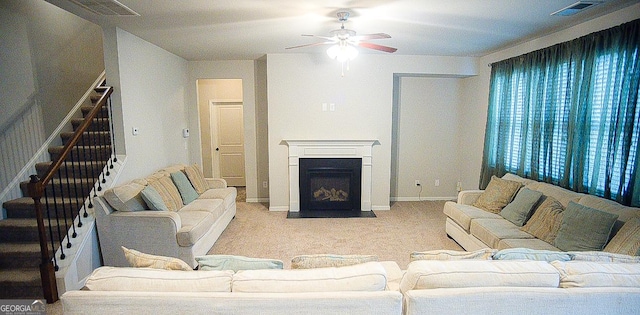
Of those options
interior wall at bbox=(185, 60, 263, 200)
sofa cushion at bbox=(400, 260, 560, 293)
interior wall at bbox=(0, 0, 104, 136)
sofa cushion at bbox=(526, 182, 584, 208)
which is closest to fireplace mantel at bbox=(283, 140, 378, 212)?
interior wall at bbox=(185, 60, 263, 200)

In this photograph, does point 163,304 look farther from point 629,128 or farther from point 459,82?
point 459,82

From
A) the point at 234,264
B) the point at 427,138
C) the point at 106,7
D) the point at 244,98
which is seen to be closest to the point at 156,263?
the point at 234,264

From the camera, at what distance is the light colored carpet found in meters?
3.60

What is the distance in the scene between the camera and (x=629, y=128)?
104 inches

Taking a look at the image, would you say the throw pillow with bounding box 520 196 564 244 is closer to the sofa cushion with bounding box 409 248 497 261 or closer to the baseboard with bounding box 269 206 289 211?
the sofa cushion with bounding box 409 248 497 261

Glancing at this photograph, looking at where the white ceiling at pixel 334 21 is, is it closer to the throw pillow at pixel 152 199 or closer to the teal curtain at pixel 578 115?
the teal curtain at pixel 578 115

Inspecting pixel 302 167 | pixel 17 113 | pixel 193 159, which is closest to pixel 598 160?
pixel 302 167

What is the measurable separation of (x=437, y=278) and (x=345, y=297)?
0.45 m

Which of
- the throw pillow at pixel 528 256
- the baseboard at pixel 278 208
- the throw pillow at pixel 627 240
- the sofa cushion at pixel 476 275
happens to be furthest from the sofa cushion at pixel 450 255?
the baseboard at pixel 278 208

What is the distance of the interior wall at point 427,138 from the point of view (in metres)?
5.52

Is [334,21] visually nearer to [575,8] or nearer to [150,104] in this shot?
[575,8]

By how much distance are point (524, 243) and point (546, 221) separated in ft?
1.20

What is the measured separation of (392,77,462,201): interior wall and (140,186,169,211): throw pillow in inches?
153

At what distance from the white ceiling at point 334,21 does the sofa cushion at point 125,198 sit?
1.66 m
